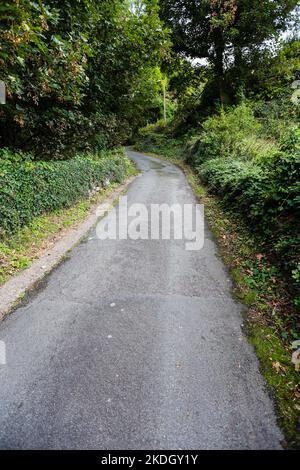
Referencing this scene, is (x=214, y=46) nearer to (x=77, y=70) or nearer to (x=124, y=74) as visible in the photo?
(x=124, y=74)

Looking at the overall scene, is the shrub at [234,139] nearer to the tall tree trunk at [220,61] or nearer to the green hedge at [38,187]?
the tall tree trunk at [220,61]

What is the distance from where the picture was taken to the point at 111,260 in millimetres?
4891

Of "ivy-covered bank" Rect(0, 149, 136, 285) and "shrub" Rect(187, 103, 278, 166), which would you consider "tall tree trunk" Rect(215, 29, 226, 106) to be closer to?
"shrub" Rect(187, 103, 278, 166)

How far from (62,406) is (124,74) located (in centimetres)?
1146

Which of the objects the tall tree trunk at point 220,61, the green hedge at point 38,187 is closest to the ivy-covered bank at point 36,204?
the green hedge at point 38,187

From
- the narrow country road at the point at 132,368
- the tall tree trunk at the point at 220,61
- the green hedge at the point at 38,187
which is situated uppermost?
the tall tree trunk at the point at 220,61

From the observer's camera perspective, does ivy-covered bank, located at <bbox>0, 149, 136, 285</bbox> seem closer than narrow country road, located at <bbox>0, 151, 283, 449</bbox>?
No

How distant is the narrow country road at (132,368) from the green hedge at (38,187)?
159 centimetres

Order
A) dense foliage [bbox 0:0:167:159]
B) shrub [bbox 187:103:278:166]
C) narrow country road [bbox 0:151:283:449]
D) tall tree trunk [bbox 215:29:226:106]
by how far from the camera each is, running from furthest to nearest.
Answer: tall tree trunk [bbox 215:29:226:106]
shrub [bbox 187:103:278:166]
dense foliage [bbox 0:0:167:159]
narrow country road [bbox 0:151:283:449]

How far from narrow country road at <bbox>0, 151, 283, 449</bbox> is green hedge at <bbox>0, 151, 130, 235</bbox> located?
5.21 ft

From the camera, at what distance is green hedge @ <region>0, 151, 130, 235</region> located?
4.62m

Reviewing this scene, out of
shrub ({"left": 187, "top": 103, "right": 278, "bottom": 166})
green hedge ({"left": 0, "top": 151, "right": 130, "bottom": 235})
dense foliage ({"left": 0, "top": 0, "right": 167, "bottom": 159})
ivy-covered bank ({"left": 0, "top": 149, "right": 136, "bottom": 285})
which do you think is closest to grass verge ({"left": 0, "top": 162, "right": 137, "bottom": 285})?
ivy-covered bank ({"left": 0, "top": 149, "right": 136, "bottom": 285})

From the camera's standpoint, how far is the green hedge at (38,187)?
15.2 feet

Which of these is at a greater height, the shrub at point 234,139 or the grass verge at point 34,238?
the shrub at point 234,139
